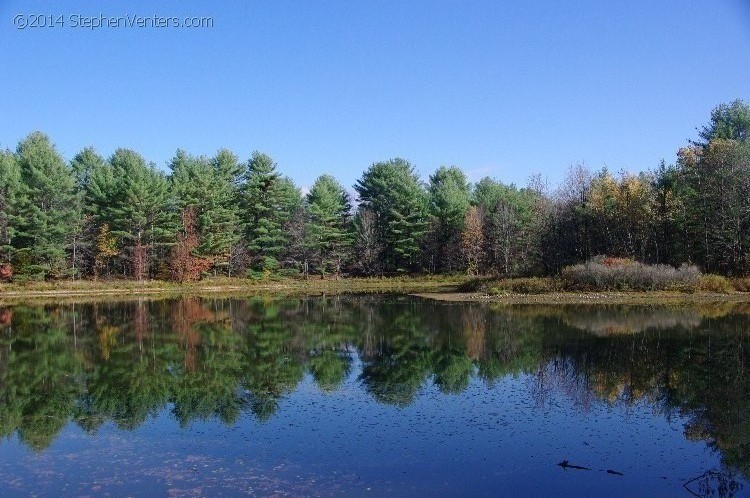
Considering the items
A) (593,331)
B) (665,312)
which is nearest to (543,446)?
(593,331)

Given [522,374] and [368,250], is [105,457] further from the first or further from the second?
[368,250]

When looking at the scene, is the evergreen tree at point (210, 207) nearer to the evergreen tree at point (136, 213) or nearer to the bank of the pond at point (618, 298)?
the evergreen tree at point (136, 213)

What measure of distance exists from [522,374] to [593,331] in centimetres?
894

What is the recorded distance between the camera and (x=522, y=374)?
18219 mm

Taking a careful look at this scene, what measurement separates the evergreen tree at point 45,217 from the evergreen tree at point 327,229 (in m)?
23.3


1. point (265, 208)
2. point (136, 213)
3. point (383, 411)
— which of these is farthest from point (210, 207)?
point (383, 411)

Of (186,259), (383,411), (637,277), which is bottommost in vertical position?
(383,411)

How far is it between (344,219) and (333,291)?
21321 millimetres

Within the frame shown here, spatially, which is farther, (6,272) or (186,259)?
(186,259)

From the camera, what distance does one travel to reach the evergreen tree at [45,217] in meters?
55.3

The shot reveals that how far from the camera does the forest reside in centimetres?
4944

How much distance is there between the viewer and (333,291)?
55.9 meters

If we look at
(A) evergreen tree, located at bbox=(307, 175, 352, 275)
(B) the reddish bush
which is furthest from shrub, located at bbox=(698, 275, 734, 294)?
(B) the reddish bush

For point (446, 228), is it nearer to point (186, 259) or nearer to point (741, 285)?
point (186, 259)
